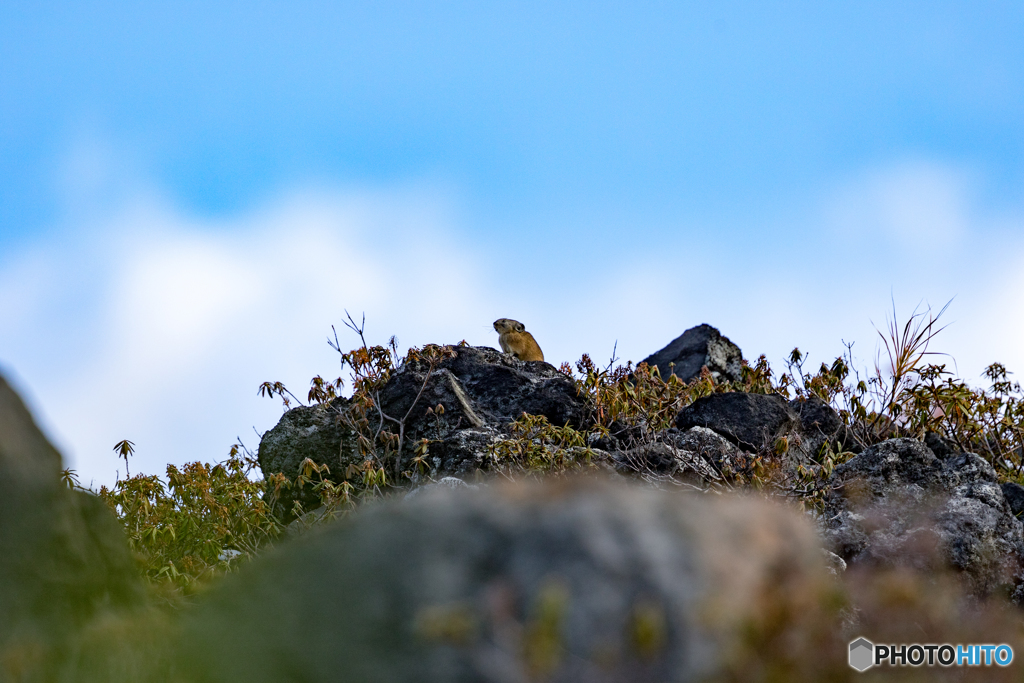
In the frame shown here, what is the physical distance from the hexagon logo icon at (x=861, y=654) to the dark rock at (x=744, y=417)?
18.6ft

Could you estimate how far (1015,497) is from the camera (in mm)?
7457

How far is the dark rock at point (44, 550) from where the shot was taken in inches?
135

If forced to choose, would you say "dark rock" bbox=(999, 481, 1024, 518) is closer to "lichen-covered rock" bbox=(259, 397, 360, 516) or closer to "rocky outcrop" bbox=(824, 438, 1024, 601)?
"rocky outcrop" bbox=(824, 438, 1024, 601)

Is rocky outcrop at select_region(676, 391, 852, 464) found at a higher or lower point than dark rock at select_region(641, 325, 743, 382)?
lower

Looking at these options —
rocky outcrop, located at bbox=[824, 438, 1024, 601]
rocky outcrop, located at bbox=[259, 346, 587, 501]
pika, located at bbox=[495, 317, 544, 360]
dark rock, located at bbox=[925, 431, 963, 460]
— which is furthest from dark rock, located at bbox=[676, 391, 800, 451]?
pika, located at bbox=[495, 317, 544, 360]

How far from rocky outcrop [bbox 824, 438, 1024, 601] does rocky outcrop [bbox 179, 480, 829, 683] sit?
3.21 meters

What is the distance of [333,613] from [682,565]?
100 centimetres

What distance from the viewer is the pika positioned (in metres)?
11.6

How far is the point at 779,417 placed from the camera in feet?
28.7

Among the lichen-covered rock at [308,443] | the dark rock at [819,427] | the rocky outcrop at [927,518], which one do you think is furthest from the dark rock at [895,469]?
the lichen-covered rock at [308,443]

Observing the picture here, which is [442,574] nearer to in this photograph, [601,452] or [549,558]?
[549,558]

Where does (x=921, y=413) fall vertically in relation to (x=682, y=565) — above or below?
above

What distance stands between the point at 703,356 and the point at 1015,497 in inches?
240

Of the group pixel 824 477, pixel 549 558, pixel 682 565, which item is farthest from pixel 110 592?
pixel 824 477
